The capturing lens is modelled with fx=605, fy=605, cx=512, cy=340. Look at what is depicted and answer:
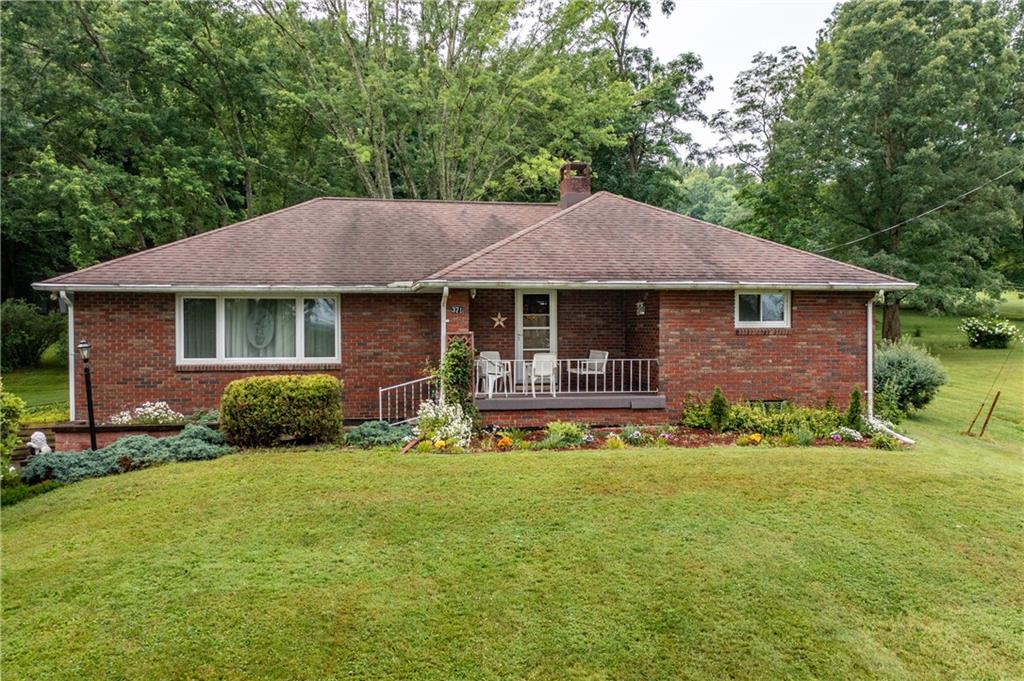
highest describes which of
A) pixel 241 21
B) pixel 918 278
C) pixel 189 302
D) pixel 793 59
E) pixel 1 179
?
pixel 793 59

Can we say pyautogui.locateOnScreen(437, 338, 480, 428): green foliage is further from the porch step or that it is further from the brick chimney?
the brick chimney

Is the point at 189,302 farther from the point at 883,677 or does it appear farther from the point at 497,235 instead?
the point at 883,677

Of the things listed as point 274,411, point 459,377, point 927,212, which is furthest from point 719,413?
point 927,212

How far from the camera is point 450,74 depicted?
850 inches

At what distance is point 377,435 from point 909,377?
11.8 m

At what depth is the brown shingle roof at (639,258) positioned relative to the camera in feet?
36.2

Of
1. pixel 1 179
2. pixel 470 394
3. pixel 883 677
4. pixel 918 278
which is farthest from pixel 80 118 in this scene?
pixel 918 278

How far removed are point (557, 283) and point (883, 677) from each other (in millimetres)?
7531

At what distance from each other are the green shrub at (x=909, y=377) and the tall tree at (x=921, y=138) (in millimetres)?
12747

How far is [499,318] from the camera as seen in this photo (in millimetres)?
13039

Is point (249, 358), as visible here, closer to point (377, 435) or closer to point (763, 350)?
point (377, 435)

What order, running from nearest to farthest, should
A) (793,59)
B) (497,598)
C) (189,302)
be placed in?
(497,598) < (189,302) < (793,59)

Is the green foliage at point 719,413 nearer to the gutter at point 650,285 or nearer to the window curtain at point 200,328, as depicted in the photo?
the gutter at point 650,285

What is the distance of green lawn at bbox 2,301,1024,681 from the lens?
4.46 metres
